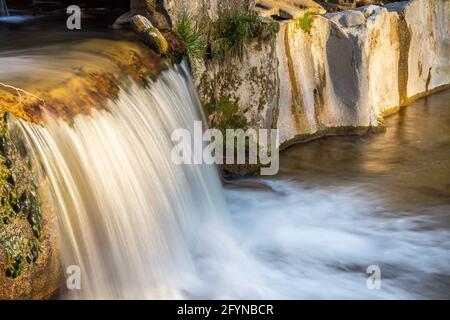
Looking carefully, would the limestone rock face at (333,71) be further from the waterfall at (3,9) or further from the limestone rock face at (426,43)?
the waterfall at (3,9)

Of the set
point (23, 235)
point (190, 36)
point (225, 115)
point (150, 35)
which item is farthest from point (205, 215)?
point (23, 235)

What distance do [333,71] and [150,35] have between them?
11.9ft

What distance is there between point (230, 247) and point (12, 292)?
2741 millimetres

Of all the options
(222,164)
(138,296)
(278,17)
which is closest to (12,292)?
(138,296)

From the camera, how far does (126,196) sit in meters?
5.26

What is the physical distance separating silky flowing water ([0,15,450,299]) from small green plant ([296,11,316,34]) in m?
2.08

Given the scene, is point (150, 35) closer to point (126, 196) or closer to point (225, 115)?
point (225, 115)

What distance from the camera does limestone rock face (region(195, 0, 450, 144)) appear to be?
8180 millimetres

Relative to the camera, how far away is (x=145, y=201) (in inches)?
216

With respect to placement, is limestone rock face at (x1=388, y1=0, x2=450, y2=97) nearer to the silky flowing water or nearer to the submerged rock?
the silky flowing water

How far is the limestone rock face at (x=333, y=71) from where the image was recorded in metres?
8.18

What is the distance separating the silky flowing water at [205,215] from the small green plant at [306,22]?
208 cm

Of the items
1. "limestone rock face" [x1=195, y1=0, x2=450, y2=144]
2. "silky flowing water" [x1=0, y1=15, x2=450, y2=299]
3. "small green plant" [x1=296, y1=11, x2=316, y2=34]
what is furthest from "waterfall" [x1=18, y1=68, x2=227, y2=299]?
"small green plant" [x1=296, y1=11, x2=316, y2=34]

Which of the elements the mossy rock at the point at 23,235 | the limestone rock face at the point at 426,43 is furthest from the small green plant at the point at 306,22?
the mossy rock at the point at 23,235
